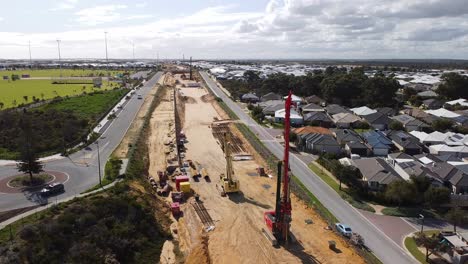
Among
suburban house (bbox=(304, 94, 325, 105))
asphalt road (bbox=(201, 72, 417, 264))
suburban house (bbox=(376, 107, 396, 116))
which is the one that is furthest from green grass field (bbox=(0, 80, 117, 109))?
suburban house (bbox=(376, 107, 396, 116))

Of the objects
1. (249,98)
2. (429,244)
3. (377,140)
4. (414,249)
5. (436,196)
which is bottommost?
(414,249)

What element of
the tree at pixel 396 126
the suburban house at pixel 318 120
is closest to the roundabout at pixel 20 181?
the suburban house at pixel 318 120

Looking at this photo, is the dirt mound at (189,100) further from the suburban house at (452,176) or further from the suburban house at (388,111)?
the suburban house at (452,176)

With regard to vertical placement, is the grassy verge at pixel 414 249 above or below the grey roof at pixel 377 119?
below

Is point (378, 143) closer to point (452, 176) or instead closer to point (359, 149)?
point (359, 149)

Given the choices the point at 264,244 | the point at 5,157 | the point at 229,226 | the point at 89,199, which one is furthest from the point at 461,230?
the point at 5,157

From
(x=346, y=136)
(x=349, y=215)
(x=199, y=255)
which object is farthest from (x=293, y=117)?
(x=199, y=255)

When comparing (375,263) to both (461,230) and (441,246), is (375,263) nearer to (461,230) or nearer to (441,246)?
(441,246)
